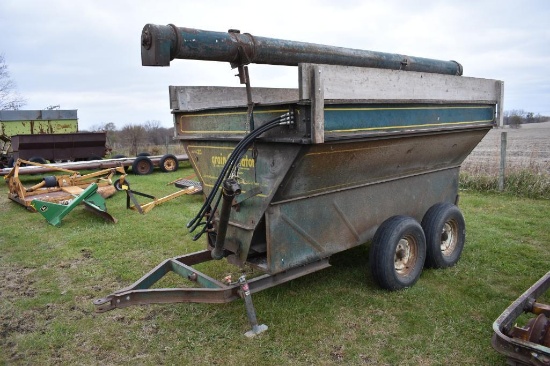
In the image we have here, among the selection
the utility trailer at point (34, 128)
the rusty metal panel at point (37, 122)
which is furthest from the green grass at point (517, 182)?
the rusty metal panel at point (37, 122)

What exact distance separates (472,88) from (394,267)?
2025mm

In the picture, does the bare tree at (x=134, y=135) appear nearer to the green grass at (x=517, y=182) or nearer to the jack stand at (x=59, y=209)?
the jack stand at (x=59, y=209)

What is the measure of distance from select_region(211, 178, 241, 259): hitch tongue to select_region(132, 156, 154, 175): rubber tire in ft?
33.6

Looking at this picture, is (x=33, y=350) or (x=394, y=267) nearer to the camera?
(x=33, y=350)

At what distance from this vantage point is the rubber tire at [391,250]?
3.82m

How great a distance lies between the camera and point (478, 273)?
4.45 meters

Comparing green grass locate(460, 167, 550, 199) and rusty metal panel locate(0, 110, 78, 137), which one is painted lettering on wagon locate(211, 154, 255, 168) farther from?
rusty metal panel locate(0, 110, 78, 137)

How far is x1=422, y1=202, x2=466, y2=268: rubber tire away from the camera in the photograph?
4.41 m

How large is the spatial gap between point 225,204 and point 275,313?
1134 millimetres

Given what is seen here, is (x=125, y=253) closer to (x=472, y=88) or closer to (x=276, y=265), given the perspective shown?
(x=276, y=265)

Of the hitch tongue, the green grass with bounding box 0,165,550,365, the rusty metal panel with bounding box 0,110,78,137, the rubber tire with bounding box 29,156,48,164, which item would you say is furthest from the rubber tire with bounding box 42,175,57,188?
the rusty metal panel with bounding box 0,110,78,137

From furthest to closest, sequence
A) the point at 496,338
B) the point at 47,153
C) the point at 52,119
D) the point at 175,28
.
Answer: the point at 52,119 → the point at 47,153 → the point at 175,28 → the point at 496,338

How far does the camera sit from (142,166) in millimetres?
13211

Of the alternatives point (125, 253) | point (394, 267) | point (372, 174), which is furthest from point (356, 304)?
point (125, 253)
